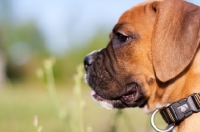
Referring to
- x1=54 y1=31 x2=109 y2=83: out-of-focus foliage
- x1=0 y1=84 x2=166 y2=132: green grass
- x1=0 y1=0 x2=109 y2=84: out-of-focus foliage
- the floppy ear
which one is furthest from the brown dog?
x1=54 y1=31 x2=109 y2=83: out-of-focus foliage

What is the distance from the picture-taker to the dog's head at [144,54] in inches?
203

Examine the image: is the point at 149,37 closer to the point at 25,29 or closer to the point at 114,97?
the point at 114,97

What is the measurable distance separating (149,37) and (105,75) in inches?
28.4

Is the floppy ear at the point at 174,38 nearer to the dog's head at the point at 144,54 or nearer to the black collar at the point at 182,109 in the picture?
the dog's head at the point at 144,54

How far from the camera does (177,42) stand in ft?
17.0

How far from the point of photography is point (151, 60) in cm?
545

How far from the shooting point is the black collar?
16.6 ft

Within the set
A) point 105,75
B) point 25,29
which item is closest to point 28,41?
point 25,29

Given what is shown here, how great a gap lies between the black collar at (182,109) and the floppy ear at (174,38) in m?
0.28

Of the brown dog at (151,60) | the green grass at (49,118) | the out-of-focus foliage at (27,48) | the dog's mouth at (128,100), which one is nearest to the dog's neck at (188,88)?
the brown dog at (151,60)

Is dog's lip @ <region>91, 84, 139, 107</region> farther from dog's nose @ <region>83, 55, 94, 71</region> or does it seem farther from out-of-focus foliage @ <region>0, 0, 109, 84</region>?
out-of-focus foliage @ <region>0, 0, 109, 84</region>

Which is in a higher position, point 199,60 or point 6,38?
point 199,60

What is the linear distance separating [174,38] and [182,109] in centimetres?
72

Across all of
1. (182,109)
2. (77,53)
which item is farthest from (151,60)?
(77,53)
